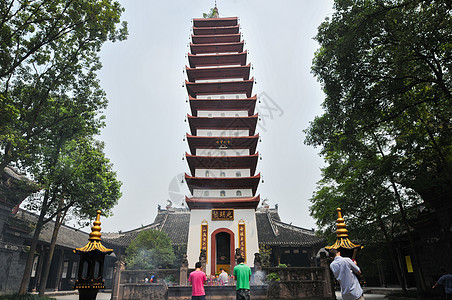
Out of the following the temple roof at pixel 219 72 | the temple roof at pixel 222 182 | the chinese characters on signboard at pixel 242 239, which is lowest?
the chinese characters on signboard at pixel 242 239

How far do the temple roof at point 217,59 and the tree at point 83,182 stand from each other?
12.6 meters

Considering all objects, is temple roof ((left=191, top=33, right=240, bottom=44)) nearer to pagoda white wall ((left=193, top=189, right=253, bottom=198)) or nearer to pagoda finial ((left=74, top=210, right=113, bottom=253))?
pagoda white wall ((left=193, top=189, right=253, bottom=198))

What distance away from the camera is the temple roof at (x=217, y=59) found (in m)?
25.1

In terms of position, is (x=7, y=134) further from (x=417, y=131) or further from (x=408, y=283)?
(x=408, y=283)

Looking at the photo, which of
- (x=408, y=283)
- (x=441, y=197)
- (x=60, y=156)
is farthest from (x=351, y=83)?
(x=408, y=283)

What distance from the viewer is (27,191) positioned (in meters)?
14.3

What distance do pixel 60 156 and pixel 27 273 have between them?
559cm

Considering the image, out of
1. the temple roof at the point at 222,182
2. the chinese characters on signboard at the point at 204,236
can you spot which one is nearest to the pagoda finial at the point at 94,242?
the chinese characters on signboard at the point at 204,236

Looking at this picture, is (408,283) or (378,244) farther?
(408,283)

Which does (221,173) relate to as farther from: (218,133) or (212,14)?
(212,14)

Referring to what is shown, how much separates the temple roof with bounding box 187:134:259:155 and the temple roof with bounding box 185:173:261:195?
9.03 feet

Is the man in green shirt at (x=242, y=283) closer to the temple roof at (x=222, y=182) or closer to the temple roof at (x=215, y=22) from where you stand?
the temple roof at (x=222, y=182)

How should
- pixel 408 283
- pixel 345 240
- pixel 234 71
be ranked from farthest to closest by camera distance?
pixel 234 71 < pixel 408 283 < pixel 345 240

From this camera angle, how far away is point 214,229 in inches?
735
